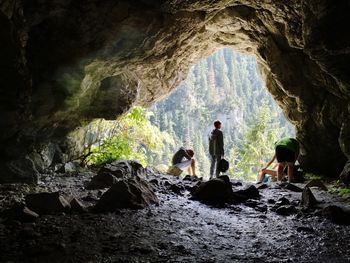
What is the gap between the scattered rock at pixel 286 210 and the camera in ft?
19.7

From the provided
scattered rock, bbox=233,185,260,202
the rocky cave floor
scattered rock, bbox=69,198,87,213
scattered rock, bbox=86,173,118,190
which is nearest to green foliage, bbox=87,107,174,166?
scattered rock, bbox=86,173,118,190

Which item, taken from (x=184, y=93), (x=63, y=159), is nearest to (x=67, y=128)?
(x=63, y=159)

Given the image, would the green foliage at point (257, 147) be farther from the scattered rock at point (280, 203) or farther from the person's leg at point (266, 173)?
the scattered rock at point (280, 203)

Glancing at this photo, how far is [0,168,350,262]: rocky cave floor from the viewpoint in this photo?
3582mm

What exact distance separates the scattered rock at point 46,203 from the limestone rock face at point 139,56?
2.56 m

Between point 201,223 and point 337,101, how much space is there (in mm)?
6898

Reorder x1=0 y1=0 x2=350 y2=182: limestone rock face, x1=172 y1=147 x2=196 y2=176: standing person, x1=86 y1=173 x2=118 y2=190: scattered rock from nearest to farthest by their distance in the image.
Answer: x1=0 y1=0 x2=350 y2=182: limestone rock face, x1=86 y1=173 x2=118 y2=190: scattered rock, x1=172 y1=147 x2=196 y2=176: standing person

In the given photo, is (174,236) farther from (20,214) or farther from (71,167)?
(71,167)

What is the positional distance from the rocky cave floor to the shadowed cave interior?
0.02 meters

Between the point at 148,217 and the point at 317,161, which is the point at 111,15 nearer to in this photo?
the point at 148,217

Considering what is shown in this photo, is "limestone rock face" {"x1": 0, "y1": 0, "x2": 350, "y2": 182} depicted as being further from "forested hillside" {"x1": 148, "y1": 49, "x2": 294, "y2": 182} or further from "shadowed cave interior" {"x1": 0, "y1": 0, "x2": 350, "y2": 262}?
"forested hillside" {"x1": 148, "y1": 49, "x2": 294, "y2": 182}

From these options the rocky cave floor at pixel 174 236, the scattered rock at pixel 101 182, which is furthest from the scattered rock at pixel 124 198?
the scattered rock at pixel 101 182

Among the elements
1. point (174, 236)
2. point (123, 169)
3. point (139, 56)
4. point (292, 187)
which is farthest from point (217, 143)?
point (174, 236)

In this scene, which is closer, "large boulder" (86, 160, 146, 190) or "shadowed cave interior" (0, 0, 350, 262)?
"shadowed cave interior" (0, 0, 350, 262)
